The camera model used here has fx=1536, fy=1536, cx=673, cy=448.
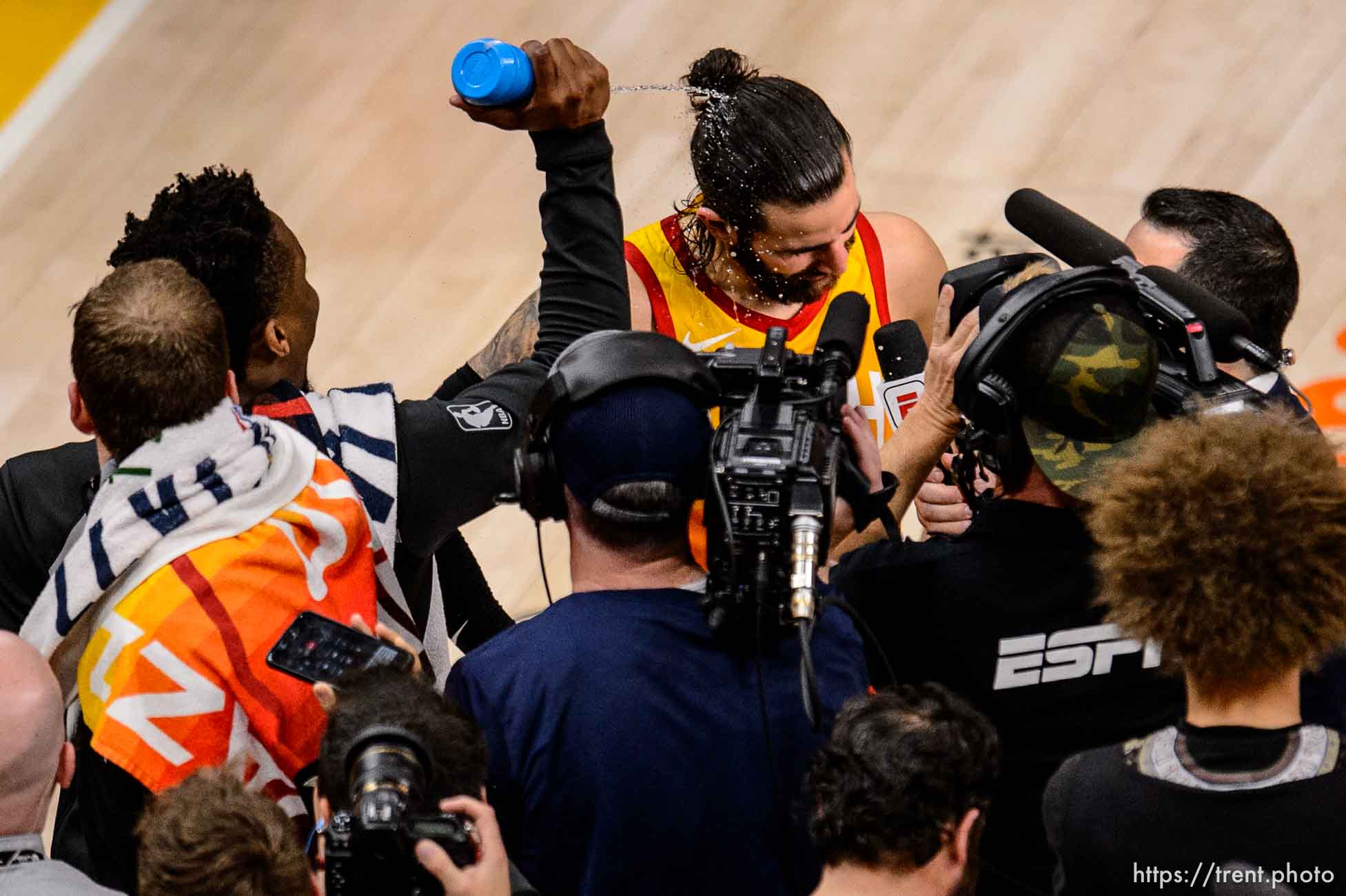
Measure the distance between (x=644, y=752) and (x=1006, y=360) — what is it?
66cm

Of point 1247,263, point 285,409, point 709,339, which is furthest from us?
point 709,339

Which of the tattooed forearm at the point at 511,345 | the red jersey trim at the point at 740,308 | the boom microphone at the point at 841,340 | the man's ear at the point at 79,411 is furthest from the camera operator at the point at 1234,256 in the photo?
the man's ear at the point at 79,411

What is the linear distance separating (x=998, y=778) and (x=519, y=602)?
199 cm

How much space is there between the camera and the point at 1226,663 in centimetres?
150

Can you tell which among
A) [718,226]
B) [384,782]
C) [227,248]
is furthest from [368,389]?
[718,226]

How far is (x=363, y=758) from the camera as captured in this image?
1546 millimetres

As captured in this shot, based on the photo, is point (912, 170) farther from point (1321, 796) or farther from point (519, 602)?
point (1321, 796)

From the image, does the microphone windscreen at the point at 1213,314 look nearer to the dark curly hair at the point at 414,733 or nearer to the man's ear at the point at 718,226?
the man's ear at the point at 718,226

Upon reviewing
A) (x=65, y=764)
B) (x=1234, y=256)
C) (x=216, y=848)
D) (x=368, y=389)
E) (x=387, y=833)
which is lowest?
(x=65, y=764)

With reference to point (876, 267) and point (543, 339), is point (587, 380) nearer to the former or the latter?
point (543, 339)

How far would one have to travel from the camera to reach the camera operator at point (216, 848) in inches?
56.6

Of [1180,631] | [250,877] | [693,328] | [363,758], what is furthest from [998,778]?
[693,328]

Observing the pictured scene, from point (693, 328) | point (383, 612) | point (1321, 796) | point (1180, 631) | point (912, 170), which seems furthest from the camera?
point (912, 170)

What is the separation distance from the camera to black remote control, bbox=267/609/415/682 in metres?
1.84
